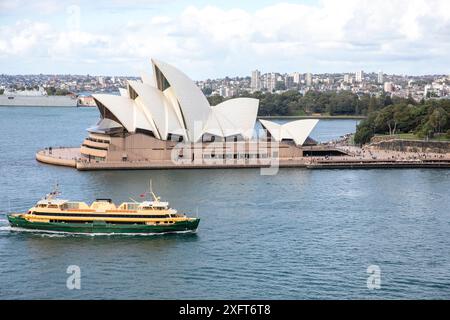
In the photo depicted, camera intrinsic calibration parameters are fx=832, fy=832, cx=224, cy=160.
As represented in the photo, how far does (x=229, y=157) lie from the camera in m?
34.5

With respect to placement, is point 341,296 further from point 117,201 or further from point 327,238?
point 117,201

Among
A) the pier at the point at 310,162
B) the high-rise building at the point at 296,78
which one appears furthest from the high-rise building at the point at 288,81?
the pier at the point at 310,162

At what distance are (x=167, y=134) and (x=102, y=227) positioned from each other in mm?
14034

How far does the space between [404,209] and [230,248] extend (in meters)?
7.38

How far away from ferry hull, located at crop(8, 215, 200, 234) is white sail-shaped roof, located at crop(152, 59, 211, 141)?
46.3 feet

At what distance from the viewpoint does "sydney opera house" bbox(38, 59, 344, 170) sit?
34.1 metres

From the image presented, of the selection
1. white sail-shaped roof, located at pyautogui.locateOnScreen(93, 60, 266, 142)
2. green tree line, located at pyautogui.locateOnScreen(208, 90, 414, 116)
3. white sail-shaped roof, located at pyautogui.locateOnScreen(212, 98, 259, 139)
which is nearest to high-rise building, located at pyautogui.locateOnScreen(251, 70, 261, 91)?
green tree line, located at pyautogui.locateOnScreen(208, 90, 414, 116)

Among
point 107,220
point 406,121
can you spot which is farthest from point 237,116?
point 107,220

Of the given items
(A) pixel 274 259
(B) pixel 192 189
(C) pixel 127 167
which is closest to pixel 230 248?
(A) pixel 274 259

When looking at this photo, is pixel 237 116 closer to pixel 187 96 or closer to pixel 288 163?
pixel 187 96

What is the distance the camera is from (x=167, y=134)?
34.4 meters

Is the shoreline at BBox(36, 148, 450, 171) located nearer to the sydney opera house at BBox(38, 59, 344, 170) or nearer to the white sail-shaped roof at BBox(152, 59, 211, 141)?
the sydney opera house at BBox(38, 59, 344, 170)

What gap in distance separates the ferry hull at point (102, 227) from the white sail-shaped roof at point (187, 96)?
46.3 feet

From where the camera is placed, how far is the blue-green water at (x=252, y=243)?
1573cm
